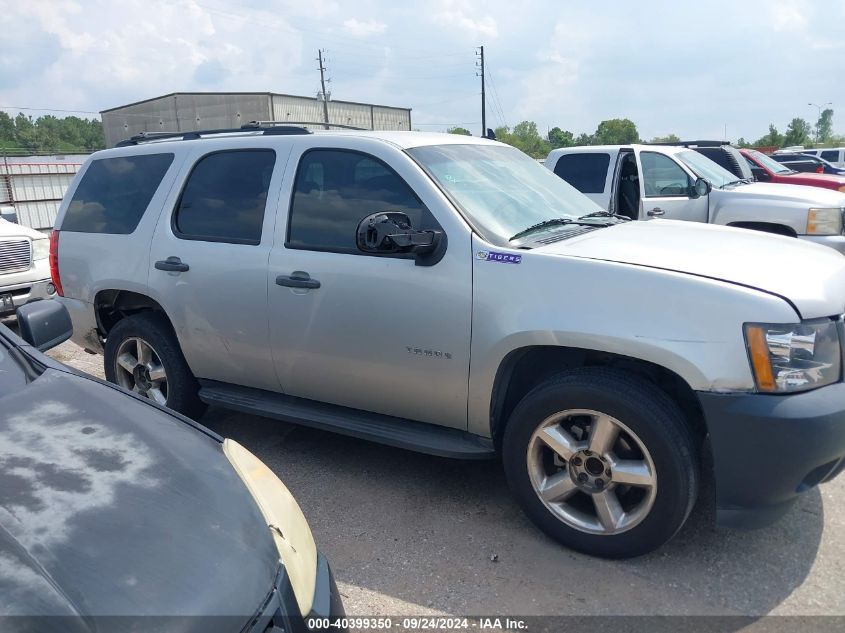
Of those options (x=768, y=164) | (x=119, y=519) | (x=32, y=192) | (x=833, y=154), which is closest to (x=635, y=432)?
(x=119, y=519)

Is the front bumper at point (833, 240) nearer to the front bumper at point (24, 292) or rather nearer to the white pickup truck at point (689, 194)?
the white pickup truck at point (689, 194)

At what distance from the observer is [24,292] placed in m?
7.63

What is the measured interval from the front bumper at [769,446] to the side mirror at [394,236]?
1361mm

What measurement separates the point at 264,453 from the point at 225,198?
1630mm

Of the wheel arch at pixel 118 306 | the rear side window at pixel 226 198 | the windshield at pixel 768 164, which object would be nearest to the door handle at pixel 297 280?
the rear side window at pixel 226 198

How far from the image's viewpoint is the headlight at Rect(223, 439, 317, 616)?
1807mm

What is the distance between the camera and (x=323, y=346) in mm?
3654

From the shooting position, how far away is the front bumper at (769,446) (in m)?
2.54

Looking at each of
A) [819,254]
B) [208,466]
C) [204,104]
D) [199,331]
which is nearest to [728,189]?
[819,254]

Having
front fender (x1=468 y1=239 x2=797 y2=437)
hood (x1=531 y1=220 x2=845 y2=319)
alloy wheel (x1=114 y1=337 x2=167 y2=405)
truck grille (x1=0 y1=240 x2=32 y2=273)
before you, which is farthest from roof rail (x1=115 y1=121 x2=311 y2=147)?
truck grille (x1=0 y1=240 x2=32 y2=273)

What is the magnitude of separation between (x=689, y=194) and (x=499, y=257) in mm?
5754

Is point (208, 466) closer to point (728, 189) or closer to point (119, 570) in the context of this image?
point (119, 570)

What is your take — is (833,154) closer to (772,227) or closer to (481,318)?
(772,227)

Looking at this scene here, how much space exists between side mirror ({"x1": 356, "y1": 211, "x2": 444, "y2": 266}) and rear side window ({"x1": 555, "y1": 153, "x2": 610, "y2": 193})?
5.50m
